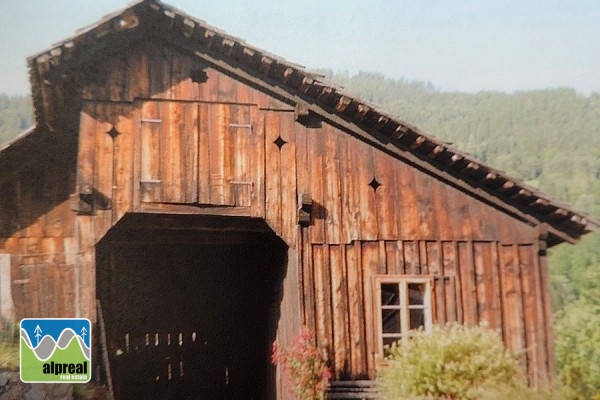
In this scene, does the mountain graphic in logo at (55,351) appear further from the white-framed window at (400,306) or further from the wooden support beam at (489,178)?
the wooden support beam at (489,178)

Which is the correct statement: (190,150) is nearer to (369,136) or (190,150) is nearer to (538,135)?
(369,136)

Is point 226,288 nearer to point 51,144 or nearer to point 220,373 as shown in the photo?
point 220,373

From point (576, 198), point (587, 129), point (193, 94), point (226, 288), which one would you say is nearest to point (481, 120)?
point (587, 129)

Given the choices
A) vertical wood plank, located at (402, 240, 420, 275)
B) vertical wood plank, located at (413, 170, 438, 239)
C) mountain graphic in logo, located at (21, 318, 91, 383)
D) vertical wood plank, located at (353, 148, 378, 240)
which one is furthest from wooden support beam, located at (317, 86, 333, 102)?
mountain graphic in logo, located at (21, 318, 91, 383)

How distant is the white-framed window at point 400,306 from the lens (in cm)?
1191

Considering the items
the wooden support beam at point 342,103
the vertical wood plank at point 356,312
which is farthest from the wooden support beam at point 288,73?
the vertical wood plank at point 356,312

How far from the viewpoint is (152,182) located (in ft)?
37.4

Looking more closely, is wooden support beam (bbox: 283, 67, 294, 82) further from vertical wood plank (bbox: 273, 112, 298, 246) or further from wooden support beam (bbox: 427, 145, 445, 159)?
wooden support beam (bbox: 427, 145, 445, 159)

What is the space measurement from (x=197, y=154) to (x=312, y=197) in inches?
94.5

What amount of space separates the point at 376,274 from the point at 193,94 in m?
5.07

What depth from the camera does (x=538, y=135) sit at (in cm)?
6569

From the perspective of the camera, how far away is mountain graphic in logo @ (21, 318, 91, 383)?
9.38m

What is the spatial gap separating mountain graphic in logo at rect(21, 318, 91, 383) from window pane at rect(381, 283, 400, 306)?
576 centimetres

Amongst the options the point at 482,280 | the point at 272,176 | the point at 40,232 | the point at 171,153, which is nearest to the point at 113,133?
the point at 171,153
